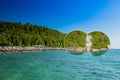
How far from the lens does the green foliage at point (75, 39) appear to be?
3.55 m

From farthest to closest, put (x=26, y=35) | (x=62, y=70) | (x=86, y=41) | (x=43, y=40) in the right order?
1. (x=43, y=40)
2. (x=26, y=35)
3. (x=62, y=70)
4. (x=86, y=41)

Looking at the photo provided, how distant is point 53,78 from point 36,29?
101 feet

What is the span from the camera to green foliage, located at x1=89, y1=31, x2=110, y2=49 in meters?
3.51

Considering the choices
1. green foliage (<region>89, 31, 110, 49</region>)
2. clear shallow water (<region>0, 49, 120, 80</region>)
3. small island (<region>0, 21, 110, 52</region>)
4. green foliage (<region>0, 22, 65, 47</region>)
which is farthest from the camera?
green foliage (<region>0, 22, 65, 47</region>)

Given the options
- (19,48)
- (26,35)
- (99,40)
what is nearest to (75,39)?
(99,40)

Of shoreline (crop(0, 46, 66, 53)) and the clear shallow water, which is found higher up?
shoreline (crop(0, 46, 66, 53))

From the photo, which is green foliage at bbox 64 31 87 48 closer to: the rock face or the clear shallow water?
the rock face

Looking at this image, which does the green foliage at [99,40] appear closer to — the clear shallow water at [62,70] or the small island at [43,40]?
the small island at [43,40]

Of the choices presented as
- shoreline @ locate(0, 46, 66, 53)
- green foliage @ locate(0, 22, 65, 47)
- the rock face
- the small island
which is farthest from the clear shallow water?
green foliage @ locate(0, 22, 65, 47)

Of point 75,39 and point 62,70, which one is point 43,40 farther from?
point 75,39

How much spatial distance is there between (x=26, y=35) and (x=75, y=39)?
960 inches

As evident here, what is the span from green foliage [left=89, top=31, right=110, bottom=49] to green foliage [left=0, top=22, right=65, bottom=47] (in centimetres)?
2075

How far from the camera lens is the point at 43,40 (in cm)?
3148

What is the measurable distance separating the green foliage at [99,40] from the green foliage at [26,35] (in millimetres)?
20754
